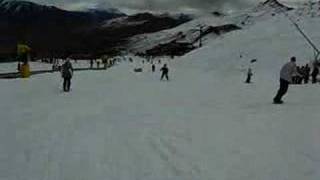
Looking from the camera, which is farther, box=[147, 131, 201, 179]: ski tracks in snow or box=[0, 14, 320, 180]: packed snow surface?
box=[0, 14, 320, 180]: packed snow surface

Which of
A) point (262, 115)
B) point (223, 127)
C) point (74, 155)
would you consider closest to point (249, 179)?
point (74, 155)

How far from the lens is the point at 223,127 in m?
15.2

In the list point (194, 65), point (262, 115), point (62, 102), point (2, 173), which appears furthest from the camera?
point (194, 65)

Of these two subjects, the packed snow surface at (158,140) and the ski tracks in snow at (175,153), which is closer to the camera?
the ski tracks in snow at (175,153)

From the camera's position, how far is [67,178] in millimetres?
9953

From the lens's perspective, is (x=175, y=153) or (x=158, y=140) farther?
(x=158, y=140)

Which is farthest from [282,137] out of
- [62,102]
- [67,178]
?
[62,102]

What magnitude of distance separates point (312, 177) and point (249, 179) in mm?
875

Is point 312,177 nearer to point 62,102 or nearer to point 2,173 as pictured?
point 2,173

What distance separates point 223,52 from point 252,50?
504cm

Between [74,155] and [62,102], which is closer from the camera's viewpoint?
[74,155]

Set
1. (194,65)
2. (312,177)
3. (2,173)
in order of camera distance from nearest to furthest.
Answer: (312,177)
(2,173)
(194,65)

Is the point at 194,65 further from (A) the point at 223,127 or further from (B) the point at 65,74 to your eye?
(A) the point at 223,127

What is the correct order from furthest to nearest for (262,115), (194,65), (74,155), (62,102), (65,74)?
(194,65), (65,74), (62,102), (262,115), (74,155)
